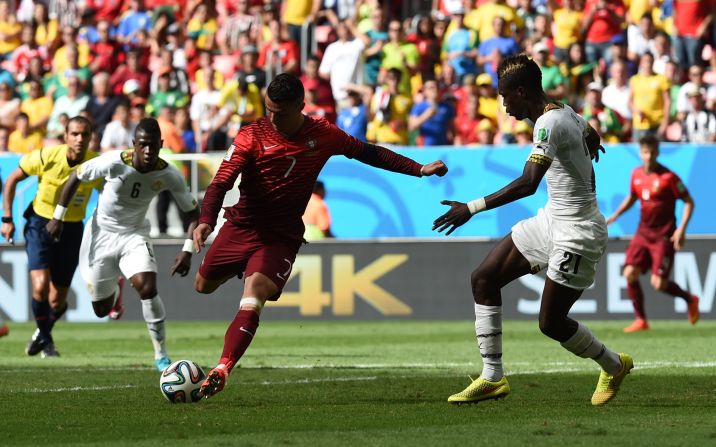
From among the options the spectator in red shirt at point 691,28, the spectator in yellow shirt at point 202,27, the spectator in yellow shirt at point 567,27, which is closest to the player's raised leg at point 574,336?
the spectator in red shirt at point 691,28

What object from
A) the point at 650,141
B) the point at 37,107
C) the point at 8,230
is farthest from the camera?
the point at 37,107

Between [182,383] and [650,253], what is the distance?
9.86m

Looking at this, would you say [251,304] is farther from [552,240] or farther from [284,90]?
[552,240]

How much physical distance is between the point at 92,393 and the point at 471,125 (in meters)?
11.7

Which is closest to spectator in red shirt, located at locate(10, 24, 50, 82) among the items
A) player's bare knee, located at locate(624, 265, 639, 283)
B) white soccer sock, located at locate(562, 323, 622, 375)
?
player's bare knee, located at locate(624, 265, 639, 283)

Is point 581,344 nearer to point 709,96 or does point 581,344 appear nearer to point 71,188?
point 71,188

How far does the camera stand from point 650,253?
17703mm

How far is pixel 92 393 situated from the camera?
1034 centimetres

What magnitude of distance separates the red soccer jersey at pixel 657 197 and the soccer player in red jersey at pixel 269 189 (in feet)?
27.4

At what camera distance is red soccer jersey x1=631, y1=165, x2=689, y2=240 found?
685 inches

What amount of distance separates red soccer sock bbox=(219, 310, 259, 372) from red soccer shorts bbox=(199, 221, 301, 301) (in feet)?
1.25

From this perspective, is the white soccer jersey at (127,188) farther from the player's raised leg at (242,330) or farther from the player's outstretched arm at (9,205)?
the player's raised leg at (242,330)

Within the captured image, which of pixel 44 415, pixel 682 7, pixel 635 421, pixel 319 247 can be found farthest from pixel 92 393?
pixel 682 7

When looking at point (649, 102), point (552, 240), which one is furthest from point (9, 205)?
point (649, 102)
